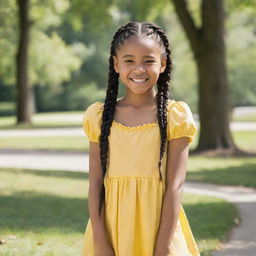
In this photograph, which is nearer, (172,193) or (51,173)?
(172,193)

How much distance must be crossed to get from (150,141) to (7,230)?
4.06 meters

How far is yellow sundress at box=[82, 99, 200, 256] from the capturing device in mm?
3141

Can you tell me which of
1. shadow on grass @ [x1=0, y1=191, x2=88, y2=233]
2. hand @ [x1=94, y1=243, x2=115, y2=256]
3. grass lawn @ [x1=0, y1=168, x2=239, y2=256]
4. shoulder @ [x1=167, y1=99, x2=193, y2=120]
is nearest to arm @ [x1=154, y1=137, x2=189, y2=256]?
shoulder @ [x1=167, y1=99, x2=193, y2=120]

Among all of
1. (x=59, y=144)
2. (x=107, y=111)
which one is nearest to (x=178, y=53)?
(x=59, y=144)

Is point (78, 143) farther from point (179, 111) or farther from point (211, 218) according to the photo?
point (179, 111)

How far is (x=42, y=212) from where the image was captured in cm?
828

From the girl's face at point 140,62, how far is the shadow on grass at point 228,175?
26.6ft

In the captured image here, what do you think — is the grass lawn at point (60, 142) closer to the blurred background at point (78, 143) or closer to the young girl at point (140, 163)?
the blurred background at point (78, 143)

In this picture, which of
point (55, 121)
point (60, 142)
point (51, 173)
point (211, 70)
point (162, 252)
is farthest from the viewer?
point (55, 121)

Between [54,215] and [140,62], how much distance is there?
5.17 meters

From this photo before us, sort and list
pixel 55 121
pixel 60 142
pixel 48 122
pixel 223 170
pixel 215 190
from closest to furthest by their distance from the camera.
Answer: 1. pixel 215 190
2. pixel 223 170
3. pixel 60 142
4. pixel 48 122
5. pixel 55 121

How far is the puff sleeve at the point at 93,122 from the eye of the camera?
10.9ft

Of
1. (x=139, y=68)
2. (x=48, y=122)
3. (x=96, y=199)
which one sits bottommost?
(x=48, y=122)

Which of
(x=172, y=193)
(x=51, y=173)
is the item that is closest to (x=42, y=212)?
(x=51, y=173)
